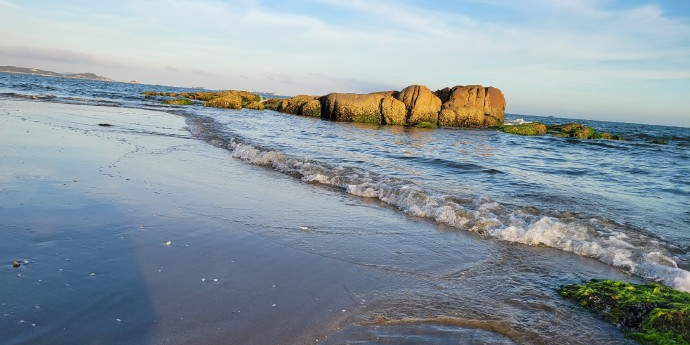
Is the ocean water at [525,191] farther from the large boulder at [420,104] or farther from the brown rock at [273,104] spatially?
the brown rock at [273,104]

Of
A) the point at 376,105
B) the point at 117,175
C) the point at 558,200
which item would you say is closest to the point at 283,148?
the point at 117,175

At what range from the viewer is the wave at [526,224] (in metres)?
5.40

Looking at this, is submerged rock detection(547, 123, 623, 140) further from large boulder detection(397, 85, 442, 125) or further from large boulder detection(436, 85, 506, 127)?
large boulder detection(397, 85, 442, 125)

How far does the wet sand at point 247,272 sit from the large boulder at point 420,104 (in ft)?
82.8

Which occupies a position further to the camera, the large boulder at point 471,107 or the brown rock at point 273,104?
the brown rock at point 273,104

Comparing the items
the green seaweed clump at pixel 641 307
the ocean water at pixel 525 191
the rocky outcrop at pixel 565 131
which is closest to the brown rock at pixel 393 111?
the rocky outcrop at pixel 565 131

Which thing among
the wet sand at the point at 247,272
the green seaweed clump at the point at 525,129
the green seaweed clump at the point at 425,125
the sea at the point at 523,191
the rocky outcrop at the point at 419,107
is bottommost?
the wet sand at the point at 247,272

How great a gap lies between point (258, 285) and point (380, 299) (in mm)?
1053

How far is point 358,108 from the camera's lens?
105ft

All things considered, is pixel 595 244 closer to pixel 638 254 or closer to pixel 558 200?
pixel 638 254

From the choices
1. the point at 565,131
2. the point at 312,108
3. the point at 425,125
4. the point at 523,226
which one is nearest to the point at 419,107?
the point at 425,125

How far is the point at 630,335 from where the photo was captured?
3531 mm

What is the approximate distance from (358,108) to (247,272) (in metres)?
28.6

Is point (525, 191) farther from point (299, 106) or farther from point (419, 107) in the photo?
point (299, 106)
